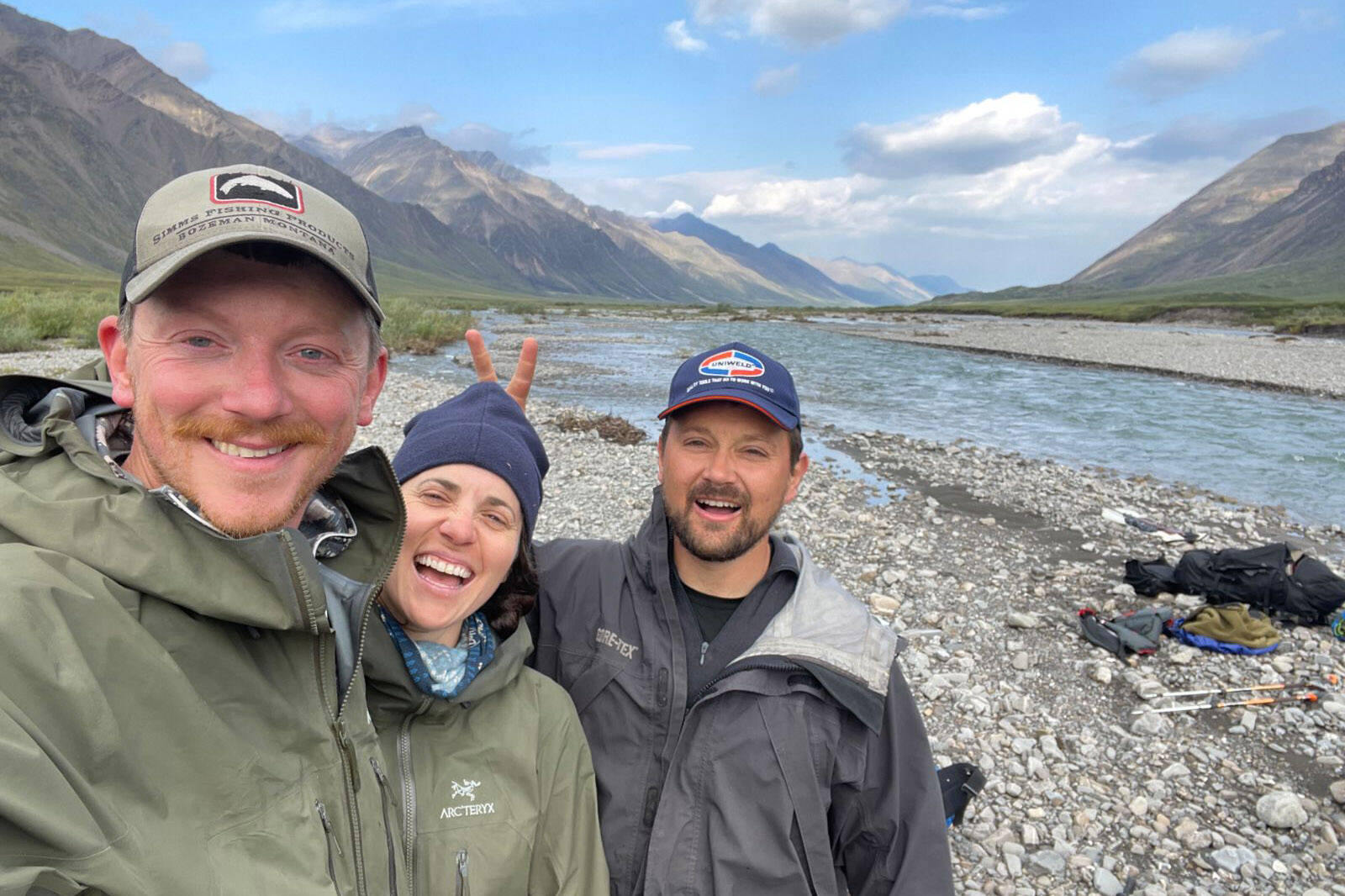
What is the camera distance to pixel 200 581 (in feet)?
4.89

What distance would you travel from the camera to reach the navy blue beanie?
2.85 metres

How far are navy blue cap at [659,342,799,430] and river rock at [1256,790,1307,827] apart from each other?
15.6 feet

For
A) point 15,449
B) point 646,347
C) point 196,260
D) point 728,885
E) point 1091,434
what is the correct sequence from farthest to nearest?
1. point 646,347
2. point 1091,434
3. point 728,885
4. point 196,260
5. point 15,449

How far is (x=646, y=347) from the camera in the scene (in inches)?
1826

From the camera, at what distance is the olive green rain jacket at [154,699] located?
1165 mm

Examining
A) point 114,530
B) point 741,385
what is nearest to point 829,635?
point 741,385

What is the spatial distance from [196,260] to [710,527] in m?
2.14

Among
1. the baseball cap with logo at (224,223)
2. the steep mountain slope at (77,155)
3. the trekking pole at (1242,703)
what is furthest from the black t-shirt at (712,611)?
the steep mountain slope at (77,155)

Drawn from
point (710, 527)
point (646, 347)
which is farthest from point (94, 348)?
point (710, 527)

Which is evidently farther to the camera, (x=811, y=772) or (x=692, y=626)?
(x=692, y=626)

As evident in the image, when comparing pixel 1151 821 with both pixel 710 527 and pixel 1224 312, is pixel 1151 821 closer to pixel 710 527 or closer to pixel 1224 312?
pixel 710 527

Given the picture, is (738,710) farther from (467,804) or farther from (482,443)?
(482,443)

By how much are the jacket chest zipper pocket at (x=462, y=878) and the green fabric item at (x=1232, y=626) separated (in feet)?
26.4

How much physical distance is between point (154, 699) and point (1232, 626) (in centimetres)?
919
